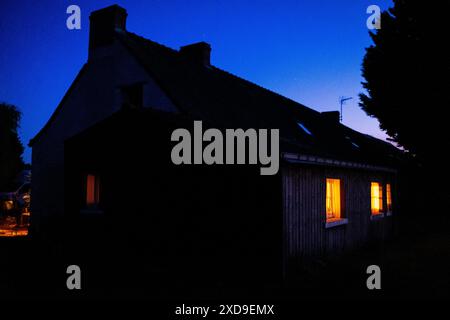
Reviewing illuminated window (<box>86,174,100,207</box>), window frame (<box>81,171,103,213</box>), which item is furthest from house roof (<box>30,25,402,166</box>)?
illuminated window (<box>86,174,100,207</box>)

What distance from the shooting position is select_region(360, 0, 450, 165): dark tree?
46.1 feet

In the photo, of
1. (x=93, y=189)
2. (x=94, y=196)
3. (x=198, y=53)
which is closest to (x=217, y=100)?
(x=198, y=53)

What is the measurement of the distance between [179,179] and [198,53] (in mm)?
8947

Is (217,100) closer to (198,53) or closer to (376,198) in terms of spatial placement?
(198,53)

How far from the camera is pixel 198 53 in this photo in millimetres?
16047

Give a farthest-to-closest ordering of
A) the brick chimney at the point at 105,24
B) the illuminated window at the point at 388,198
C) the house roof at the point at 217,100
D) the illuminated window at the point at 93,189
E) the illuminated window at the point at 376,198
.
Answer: the illuminated window at the point at 388,198
the illuminated window at the point at 376,198
the brick chimney at the point at 105,24
the illuminated window at the point at 93,189
the house roof at the point at 217,100

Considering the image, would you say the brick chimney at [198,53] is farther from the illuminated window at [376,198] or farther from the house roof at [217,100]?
the illuminated window at [376,198]

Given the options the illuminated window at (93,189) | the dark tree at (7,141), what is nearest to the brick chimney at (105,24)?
the illuminated window at (93,189)

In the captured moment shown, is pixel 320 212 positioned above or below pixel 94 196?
below

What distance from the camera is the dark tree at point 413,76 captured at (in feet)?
46.1

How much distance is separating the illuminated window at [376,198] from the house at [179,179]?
6 centimetres
